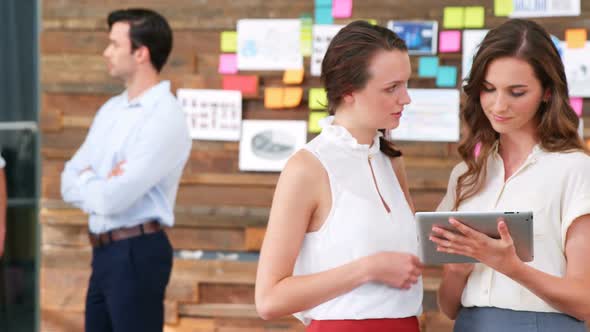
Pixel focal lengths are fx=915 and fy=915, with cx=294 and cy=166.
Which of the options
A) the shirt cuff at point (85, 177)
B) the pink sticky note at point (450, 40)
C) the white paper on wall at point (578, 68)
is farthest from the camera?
the pink sticky note at point (450, 40)

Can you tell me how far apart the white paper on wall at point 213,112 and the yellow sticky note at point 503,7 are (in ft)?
4.26

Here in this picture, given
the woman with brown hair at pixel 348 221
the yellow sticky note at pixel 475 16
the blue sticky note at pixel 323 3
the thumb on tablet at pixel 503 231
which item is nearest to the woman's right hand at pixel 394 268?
the woman with brown hair at pixel 348 221

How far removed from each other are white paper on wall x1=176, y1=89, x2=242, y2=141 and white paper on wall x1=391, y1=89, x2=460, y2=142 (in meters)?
0.79

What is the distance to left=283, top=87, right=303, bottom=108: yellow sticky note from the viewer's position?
4.47 meters

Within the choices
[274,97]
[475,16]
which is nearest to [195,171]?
[274,97]

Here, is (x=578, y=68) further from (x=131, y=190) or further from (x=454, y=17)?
(x=131, y=190)

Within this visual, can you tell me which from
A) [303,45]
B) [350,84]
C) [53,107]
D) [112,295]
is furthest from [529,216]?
[53,107]

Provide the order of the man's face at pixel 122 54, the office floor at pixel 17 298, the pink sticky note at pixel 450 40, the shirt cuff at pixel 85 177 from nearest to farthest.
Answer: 1. the shirt cuff at pixel 85 177
2. the man's face at pixel 122 54
3. the pink sticky note at pixel 450 40
4. the office floor at pixel 17 298

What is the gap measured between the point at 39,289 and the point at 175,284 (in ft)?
2.57

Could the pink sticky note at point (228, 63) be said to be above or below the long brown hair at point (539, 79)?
below

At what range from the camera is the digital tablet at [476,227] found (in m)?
1.71

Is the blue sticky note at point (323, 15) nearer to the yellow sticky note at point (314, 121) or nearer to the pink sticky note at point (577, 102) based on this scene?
the yellow sticky note at point (314, 121)

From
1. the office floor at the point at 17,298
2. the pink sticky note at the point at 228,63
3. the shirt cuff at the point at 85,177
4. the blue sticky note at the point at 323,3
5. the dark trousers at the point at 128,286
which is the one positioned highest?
the blue sticky note at the point at 323,3

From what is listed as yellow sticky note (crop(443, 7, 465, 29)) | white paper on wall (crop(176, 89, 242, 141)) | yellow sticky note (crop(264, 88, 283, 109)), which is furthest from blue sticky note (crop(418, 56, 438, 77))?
white paper on wall (crop(176, 89, 242, 141))
